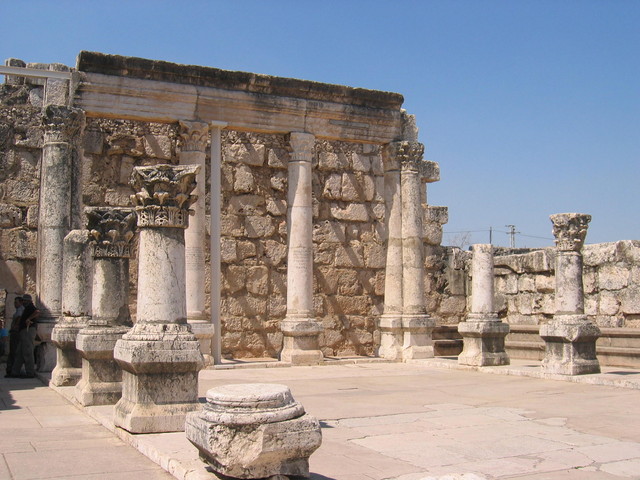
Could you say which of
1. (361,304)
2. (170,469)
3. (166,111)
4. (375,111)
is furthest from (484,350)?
(170,469)

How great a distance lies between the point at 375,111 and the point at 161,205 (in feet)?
30.8

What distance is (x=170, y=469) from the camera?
6.09 metres

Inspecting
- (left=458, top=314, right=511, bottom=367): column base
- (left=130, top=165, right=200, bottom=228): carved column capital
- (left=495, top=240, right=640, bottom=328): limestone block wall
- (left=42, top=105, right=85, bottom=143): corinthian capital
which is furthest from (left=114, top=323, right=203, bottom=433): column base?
(left=495, top=240, right=640, bottom=328): limestone block wall

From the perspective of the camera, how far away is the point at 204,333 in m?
13.9

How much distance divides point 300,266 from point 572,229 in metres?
5.26

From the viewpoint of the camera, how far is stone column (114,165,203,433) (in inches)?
290

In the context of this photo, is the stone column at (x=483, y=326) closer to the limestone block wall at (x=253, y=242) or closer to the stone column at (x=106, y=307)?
the limestone block wall at (x=253, y=242)

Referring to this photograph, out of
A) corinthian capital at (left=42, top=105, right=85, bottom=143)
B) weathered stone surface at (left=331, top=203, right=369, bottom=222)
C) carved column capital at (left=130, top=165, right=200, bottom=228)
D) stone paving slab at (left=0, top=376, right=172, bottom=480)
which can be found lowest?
stone paving slab at (left=0, top=376, right=172, bottom=480)

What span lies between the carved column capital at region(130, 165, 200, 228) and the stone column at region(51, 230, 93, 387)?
3.80 m

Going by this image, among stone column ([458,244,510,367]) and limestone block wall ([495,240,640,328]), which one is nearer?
stone column ([458,244,510,367])

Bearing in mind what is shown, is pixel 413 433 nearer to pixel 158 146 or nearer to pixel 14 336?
pixel 14 336

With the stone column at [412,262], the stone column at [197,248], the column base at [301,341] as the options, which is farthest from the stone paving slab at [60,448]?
the stone column at [412,262]

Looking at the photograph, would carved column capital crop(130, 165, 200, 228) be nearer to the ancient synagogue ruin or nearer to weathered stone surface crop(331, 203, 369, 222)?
the ancient synagogue ruin

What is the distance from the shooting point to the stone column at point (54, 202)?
12953mm
